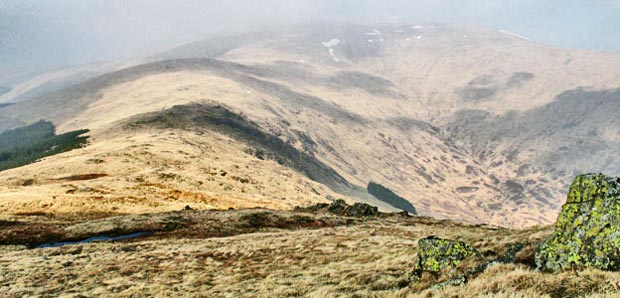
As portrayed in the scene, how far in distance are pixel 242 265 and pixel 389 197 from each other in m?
137

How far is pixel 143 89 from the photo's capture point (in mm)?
199875

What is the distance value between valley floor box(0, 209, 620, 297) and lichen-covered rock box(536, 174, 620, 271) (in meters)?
0.66

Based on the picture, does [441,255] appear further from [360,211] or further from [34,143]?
[34,143]

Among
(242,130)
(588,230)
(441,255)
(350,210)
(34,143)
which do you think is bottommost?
(350,210)

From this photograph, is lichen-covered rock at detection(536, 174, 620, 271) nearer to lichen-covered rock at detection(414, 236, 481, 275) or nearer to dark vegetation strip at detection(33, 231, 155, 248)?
lichen-covered rock at detection(414, 236, 481, 275)

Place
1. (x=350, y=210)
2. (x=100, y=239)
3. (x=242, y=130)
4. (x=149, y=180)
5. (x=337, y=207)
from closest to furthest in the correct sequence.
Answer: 1. (x=100, y=239)
2. (x=350, y=210)
3. (x=337, y=207)
4. (x=149, y=180)
5. (x=242, y=130)

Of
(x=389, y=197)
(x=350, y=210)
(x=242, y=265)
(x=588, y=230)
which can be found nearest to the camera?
(x=588, y=230)

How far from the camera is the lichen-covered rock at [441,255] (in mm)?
15758

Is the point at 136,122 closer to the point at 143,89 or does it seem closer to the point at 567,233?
the point at 143,89

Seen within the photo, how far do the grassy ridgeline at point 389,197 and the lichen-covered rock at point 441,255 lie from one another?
138 meters

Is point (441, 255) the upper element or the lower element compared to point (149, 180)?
upper

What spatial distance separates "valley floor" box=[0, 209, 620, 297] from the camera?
12938mm

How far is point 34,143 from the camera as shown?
13212cm

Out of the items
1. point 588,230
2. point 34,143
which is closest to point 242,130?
point 34,143
